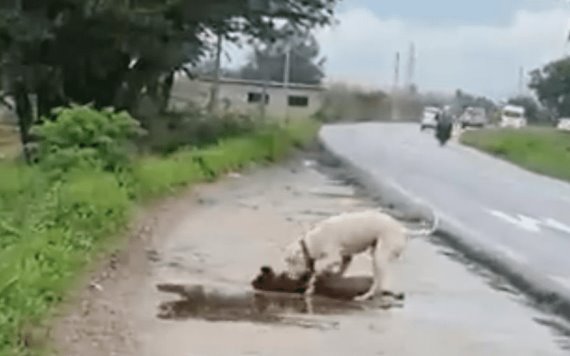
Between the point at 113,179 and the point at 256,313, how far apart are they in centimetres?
791

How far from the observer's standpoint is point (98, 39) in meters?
34.0

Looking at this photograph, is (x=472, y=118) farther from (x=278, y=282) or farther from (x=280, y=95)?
(x=278, y=282)

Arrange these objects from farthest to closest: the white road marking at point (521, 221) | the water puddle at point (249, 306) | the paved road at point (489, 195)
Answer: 1. the white road marking at point (521, 221)
2. the paved road at point (489, 195)
3. the water puddle at point (249, 306)

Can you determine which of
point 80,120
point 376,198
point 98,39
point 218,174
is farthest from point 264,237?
point 98,39

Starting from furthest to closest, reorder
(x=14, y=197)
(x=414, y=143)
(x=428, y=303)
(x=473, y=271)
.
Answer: (x=414, y=143), (x=14, y=197), (x=473, y=271), (x=428, y=303)

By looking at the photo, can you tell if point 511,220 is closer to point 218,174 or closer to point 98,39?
point 218,174

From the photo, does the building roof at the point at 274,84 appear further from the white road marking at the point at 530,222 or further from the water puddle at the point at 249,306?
the water puddle at the point at 249,306

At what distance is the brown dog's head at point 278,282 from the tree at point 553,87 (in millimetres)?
95065

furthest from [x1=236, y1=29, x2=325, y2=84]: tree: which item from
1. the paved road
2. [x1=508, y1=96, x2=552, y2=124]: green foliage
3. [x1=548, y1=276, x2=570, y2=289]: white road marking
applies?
[x1=548, y1=276, x2=570, y2=289]: white road marking

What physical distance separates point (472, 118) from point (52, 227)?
8480cm

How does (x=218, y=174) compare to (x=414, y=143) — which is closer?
(x=218, y=174)

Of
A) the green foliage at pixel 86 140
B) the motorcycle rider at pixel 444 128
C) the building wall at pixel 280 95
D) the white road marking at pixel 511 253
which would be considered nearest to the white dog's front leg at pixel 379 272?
the white road marking at pixel 511 253

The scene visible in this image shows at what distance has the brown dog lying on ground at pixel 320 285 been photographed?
46.2 ft

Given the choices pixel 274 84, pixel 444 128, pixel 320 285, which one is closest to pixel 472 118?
pixel 274 84
